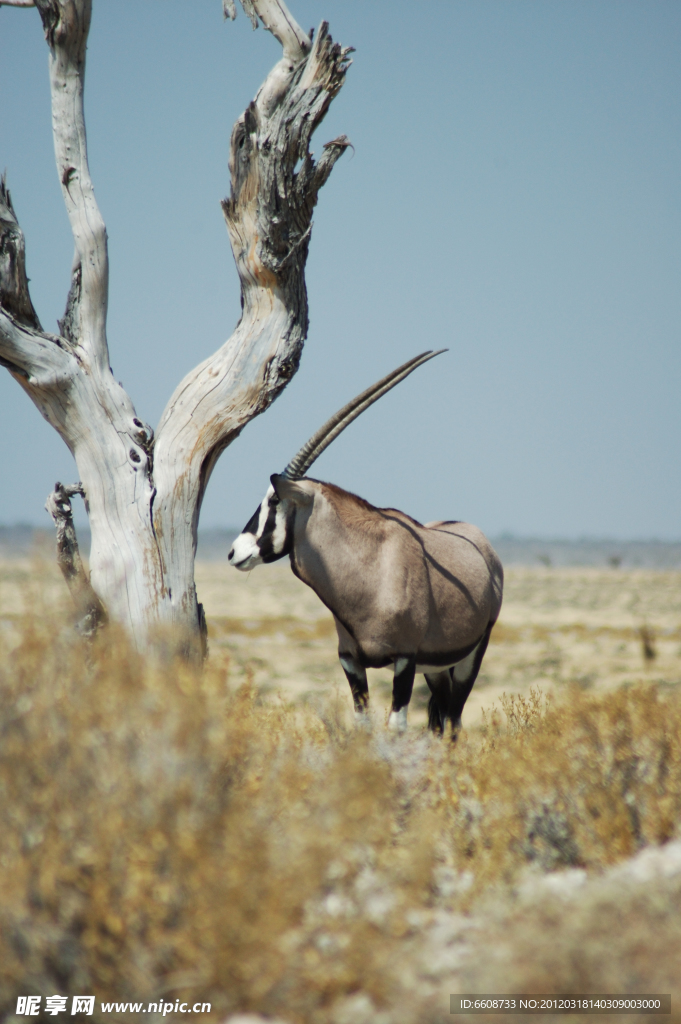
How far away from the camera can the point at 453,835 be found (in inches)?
179

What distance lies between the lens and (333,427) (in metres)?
5.84

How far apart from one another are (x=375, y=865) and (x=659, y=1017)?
1.61m

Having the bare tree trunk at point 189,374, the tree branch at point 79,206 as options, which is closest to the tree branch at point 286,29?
the bare tree trunk at point 189,374

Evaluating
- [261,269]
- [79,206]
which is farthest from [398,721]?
[79,206]

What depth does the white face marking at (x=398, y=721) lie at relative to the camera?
5770mm

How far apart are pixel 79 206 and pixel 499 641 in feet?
71.7

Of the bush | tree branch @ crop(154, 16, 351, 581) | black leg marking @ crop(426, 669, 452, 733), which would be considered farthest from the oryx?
the bush

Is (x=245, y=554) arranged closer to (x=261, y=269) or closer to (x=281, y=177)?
(x=261, y=269)

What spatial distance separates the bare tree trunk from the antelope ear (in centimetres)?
57

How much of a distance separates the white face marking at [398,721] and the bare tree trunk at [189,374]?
4.78ft

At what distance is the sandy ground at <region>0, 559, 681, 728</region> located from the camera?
15.0 meters

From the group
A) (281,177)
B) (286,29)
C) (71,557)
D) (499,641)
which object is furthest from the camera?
(499,641)

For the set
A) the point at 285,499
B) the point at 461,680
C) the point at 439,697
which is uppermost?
the point at 285,499

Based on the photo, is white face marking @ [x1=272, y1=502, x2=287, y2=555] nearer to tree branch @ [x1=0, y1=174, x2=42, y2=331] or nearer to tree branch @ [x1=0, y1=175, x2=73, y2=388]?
tree branch @ [x1=0, y1=175, x2=73, y2=388]
